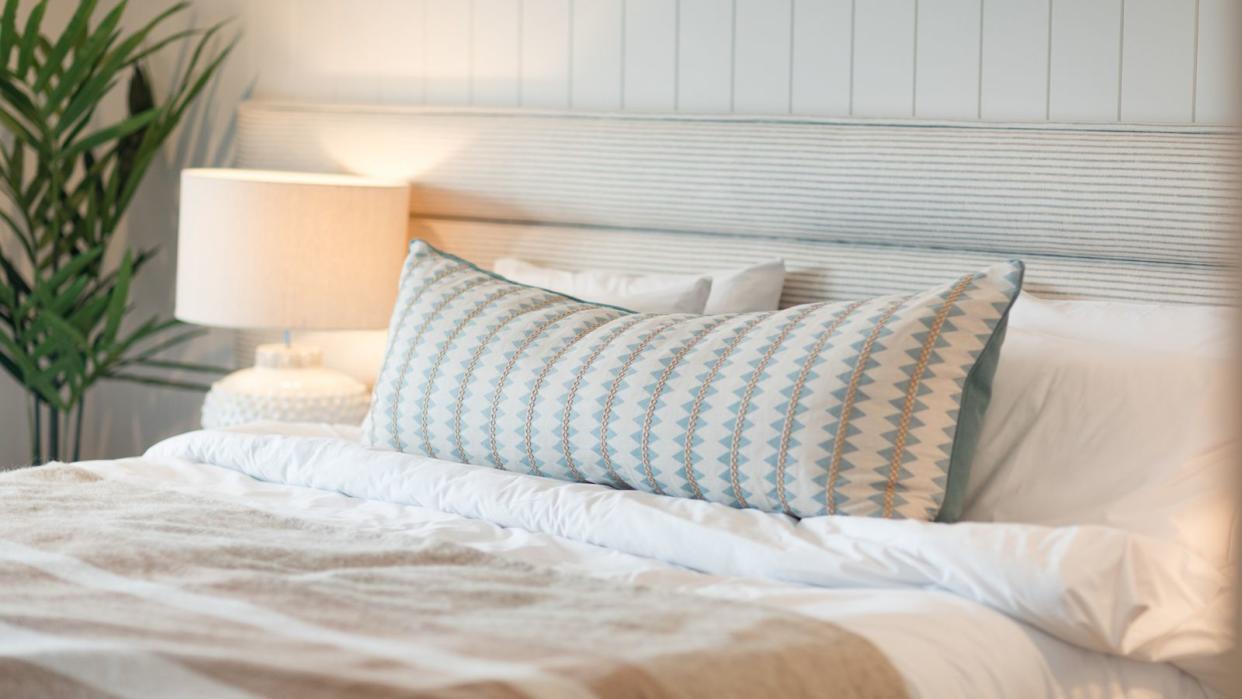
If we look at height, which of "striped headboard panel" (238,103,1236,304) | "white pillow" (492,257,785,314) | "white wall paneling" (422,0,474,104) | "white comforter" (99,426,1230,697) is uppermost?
"white wall paneling" (422,0,474,104)

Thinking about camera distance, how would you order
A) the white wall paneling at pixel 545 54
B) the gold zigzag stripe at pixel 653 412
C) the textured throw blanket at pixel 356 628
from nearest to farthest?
the textured throw blanket at pixel 356 628
the gold zigzag stripe at pixel 653 412
the white wall paneling at pixel 545 54

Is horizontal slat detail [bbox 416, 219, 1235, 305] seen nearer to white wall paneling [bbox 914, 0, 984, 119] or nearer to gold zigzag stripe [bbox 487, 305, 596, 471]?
white wall paneling [bbox 914, 0, 984, 119]

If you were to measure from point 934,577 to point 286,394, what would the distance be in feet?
5.03

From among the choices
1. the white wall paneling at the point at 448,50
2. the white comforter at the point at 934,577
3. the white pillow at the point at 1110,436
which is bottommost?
the white comforter at the point at 934,577

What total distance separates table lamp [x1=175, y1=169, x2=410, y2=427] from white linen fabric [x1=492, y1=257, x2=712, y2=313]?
29cm

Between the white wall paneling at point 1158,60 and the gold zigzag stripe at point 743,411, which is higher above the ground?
the white wall paneling at point 1158,60

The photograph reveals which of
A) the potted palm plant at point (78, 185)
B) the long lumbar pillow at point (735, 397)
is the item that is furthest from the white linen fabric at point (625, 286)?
the potted palm plant at point (78, 185)

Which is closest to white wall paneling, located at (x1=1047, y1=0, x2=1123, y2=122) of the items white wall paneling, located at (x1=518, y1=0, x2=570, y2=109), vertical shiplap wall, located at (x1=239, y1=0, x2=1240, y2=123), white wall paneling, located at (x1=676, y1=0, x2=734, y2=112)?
vertical shiplap wall, located at (x1=239, y1=0, x2=1240, y2=123)

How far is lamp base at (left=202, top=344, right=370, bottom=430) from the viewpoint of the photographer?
2.64 metres

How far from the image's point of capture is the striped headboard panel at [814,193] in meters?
1.98

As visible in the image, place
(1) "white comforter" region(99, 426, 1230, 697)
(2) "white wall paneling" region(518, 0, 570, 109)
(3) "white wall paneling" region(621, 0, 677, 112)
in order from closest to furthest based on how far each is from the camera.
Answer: (1) "white comforter" region(99, 426, 1230, 697) → (3) "white wall paneling" region(621, 0, 677, 112) → (2) "white wall paneling" region(518, 0, 570, 109)

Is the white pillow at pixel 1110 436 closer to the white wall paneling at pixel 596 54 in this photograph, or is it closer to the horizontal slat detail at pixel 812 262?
the horizontal slat detail at pixel 812 262

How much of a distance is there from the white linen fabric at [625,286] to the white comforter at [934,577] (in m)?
0.57

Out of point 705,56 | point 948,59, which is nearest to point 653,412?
point 948,59
